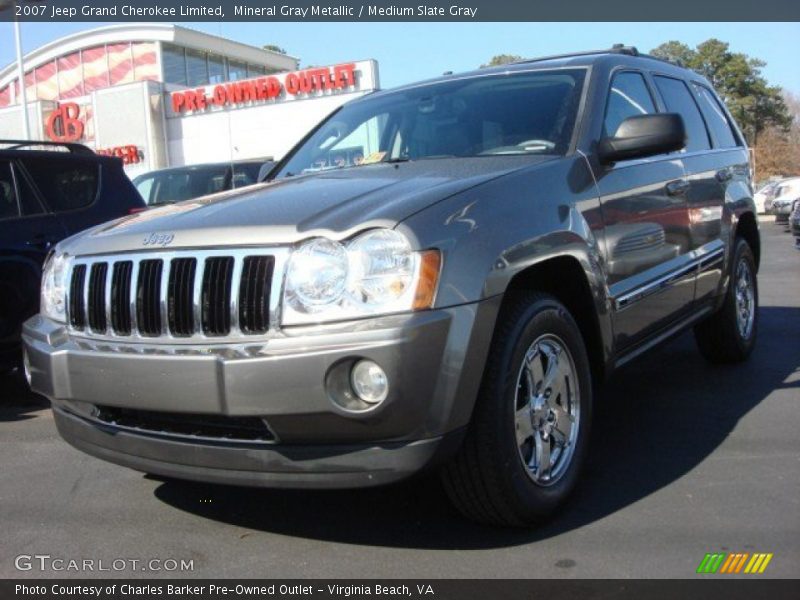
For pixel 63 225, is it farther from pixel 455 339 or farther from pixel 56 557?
pixel 455 339

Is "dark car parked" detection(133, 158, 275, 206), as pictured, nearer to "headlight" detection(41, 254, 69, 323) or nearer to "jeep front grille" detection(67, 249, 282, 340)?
Answer: "headlight" detection(41, 254, 69, 323)

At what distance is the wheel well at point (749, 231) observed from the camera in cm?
582

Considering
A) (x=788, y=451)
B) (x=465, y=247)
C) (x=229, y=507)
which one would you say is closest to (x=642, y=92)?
(x=788, y=451)

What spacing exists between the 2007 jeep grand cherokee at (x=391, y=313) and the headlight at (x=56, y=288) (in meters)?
0.01

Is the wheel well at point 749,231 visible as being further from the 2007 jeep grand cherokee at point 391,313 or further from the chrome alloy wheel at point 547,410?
the chrome alloy wheel at point 547,410

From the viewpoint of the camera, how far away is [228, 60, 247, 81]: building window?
35.8 m

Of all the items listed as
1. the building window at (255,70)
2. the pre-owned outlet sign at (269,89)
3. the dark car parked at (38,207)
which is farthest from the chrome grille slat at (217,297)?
the building window at (255,70)

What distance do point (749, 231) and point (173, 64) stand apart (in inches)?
1222

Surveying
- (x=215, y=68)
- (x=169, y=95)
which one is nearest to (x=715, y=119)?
(x=169, y=95)

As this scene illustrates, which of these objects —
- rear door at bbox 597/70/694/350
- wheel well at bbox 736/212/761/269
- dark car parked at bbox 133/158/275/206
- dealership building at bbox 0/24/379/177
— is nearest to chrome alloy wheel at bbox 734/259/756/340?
wheel well at bbox 736/212/761/269

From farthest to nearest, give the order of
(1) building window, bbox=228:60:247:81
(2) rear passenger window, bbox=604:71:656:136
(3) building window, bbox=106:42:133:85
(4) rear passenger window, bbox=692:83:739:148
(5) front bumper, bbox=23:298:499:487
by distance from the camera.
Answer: (1) building window, bbox=228:60:247:81 < (3) building window, bbox=106:42:133:85 < (4) rear passenger window, bbox=692:83:739:148 < (2) rear passenger window, bbox=604:71:656:136 < (5) front bumper, bbox=23:298:499:487

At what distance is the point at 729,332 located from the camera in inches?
219

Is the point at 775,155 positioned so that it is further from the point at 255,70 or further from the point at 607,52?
the point at 607,52

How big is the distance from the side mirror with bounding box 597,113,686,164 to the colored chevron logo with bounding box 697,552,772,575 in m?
1.74
